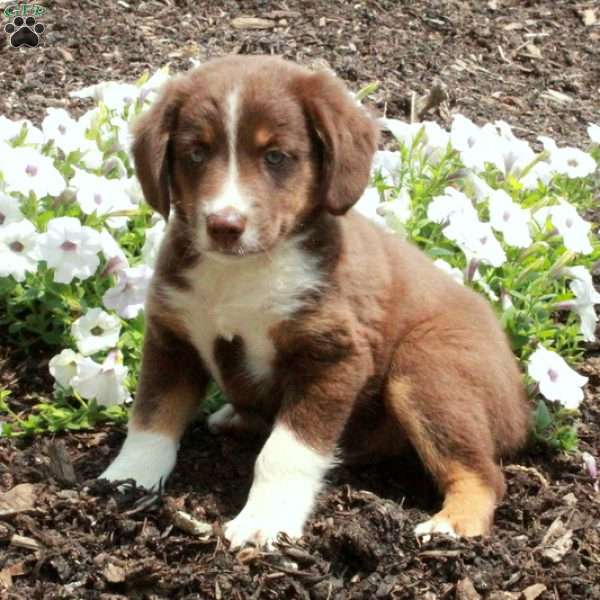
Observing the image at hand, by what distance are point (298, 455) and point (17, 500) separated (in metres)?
0.98

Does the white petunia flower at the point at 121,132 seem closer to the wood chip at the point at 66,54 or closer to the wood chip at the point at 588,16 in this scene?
the wood chip at the point at 66,54

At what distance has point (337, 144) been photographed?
13.1ft

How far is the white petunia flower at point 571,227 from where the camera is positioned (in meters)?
5.24

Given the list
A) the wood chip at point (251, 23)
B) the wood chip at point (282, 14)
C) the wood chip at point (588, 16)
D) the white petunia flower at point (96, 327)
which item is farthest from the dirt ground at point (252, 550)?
the wood chip at point (588, 16)

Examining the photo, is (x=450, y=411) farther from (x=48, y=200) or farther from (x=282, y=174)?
(x=48, y=200)

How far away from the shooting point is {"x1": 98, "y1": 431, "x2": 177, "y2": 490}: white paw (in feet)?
13.8

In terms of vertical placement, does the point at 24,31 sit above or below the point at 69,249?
below

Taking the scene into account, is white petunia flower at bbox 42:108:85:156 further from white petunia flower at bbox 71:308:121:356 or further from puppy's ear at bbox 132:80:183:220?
puppy's ear at bbox 132:80:183:220

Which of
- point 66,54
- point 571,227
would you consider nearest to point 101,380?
point 571,227

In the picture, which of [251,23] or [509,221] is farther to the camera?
[251,23]

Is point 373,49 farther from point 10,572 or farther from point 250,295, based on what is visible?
point 10,572

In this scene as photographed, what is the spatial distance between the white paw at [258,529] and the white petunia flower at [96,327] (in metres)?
1.14

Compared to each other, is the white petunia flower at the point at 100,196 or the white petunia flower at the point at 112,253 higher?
the white petunia flower at the point at 100,196

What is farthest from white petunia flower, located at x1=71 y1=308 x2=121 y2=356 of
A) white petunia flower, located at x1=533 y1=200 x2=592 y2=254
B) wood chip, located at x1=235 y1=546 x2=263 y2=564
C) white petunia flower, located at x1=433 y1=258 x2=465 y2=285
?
white petunia flower, located at x1=533 y1=200 x2=592 y2=254
